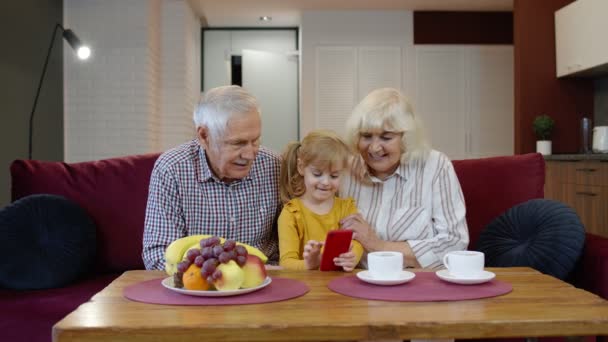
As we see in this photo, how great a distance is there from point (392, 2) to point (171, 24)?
2.52 m

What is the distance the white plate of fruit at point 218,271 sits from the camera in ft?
4.06

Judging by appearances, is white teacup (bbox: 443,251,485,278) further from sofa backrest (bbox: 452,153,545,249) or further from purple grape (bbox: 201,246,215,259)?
sofa backrest (bbox: 452,153,545,249)

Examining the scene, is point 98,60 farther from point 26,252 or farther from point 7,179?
point 26,252

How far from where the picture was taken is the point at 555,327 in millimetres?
1082

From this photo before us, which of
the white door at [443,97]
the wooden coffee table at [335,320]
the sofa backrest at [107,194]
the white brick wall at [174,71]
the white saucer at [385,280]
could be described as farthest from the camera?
the white door at [443,97]

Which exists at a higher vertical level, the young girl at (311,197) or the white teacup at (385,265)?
the young girl at (311,197)

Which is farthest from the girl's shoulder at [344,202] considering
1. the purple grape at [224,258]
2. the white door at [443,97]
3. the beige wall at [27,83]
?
the white door at [443,97]

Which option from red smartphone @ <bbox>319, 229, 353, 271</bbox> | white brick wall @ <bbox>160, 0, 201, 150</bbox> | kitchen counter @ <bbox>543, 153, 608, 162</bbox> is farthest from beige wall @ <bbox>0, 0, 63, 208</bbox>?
kitchen counter @ <bbox>543, 153, 608, 162</bbox>

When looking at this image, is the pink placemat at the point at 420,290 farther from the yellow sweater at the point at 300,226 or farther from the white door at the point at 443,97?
the white door at the point at 443,97

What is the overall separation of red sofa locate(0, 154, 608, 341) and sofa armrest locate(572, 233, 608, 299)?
1.49 ft

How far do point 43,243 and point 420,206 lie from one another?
1448mm

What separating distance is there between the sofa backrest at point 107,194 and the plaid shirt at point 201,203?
0.59m

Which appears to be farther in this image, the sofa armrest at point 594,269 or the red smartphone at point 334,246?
the sofa armrest at point 594,269

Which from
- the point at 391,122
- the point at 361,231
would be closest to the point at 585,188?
the point at 391,122
